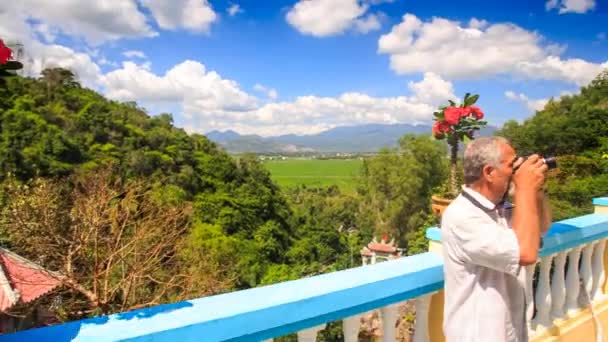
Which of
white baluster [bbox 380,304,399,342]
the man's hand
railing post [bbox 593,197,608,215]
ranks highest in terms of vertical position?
the man's hand

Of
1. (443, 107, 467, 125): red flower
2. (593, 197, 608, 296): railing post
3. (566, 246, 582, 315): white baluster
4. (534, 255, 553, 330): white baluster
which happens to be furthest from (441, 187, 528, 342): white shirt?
(593, 197, 608, 296): railing post

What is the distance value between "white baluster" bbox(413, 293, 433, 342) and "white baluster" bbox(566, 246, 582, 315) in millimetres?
1227

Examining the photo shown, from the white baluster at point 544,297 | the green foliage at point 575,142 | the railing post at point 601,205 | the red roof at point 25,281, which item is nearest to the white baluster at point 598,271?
the railing post at point 601,205

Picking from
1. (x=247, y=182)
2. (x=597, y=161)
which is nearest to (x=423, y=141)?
(x=597, y=161)

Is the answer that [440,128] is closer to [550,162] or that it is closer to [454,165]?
[454,165]

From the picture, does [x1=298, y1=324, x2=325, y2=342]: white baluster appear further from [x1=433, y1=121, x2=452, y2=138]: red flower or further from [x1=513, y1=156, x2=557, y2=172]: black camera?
[x1=433, y1=121, x2=452, y2=138]: red flower

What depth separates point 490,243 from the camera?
1.24 metres

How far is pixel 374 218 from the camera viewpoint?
35.3m

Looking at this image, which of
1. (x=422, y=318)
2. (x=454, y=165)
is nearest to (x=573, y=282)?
(x=454, y=165)

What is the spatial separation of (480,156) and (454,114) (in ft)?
4.37

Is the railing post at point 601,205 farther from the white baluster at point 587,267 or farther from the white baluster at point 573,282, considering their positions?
the white baluster at point 573,282

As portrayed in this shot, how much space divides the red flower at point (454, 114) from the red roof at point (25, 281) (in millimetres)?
5060

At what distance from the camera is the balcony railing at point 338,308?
38.5 inches

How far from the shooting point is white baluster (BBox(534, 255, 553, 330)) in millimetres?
2174
